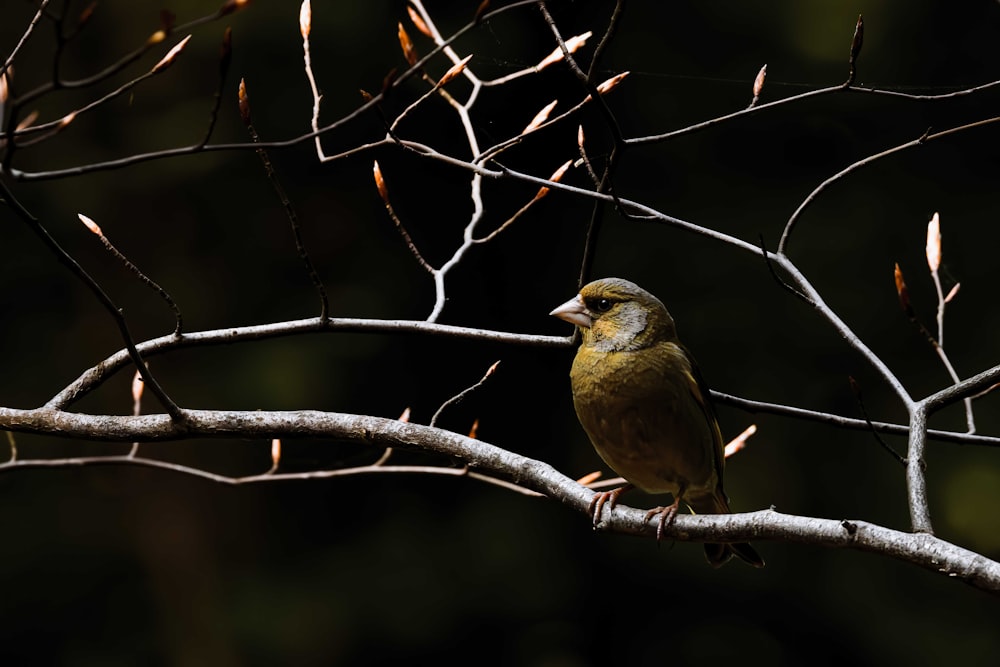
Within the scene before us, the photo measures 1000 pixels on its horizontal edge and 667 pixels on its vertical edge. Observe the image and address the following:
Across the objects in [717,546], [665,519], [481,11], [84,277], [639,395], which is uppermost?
[481,11]

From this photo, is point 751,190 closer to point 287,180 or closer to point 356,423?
point 287,180

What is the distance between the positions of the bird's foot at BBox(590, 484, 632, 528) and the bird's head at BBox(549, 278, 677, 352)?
29 cm

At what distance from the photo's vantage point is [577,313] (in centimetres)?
211

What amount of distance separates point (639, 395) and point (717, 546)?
0.48m

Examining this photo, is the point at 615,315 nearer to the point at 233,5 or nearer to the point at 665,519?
the point at 665,519

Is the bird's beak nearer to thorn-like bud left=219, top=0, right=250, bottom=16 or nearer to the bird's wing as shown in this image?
the bird's wing

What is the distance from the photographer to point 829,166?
452 cm

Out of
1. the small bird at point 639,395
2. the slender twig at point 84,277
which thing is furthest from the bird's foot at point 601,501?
the slender twig at point 84,277

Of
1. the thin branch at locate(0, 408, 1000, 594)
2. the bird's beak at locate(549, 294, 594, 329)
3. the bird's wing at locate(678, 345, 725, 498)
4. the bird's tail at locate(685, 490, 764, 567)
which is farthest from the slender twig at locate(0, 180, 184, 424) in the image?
the bird's tail at locate(685, 490, 764, 567)

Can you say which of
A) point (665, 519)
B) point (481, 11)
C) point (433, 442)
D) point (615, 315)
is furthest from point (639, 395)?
point (481, 11)

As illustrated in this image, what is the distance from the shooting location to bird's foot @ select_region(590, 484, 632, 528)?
1.71m

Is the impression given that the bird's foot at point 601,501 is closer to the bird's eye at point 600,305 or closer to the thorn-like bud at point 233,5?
the bird's eye at point 600,305

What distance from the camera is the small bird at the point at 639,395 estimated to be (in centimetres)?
201

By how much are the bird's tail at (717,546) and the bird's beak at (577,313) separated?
489 mm
